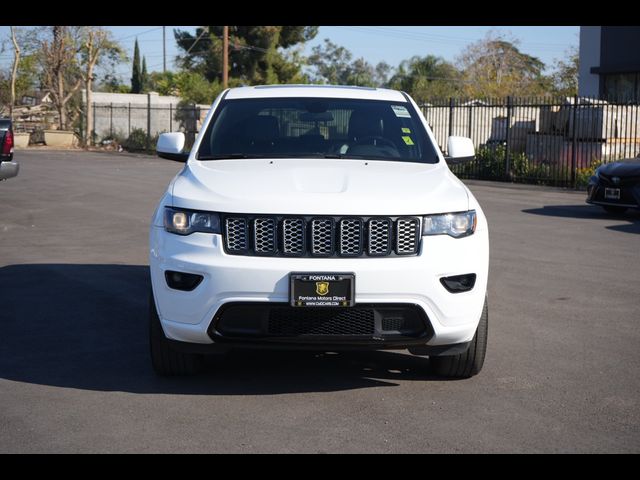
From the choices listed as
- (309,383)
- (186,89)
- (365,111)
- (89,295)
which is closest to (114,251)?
(89,295)

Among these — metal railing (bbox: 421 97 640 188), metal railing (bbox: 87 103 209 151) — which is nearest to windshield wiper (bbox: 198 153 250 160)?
metal railing (bbox: 421 97 640 188)

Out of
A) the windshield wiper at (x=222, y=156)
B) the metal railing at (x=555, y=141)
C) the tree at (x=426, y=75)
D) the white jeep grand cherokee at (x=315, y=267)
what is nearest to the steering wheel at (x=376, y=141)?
the windshield wiper at (x=222, y=156)

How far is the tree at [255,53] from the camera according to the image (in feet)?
183

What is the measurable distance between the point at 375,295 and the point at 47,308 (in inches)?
143

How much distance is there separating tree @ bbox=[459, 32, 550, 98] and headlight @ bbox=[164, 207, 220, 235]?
51957 millimetres

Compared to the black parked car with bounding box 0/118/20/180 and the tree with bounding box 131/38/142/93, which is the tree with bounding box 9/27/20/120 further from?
the black parked car with bounding box 0/118/20/180

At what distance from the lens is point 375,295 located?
491 centimetres

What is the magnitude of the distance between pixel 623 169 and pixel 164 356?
10882 mm

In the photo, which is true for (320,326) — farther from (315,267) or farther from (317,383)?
(317,383)

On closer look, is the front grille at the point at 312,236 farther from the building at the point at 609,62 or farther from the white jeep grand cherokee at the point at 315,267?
the building at the point at 609,62

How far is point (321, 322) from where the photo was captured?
5.00 meters

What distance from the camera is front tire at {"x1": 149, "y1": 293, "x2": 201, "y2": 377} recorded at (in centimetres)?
531

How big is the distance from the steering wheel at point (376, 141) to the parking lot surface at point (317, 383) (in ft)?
4.64

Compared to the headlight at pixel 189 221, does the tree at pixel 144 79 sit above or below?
above
